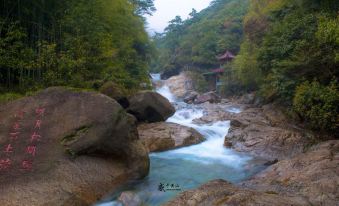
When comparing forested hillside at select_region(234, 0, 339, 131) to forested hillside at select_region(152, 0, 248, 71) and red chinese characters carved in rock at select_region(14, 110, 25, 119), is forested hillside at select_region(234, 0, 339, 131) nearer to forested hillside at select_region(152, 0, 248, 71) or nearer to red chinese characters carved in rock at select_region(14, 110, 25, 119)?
red chinese characters carved in rock at select_region(14, 110, 25, 119)

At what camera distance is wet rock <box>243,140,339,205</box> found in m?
5.20

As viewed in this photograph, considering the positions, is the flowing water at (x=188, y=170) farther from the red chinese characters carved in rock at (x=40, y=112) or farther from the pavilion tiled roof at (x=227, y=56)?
the pavilion tiled roof at (x=227, y=56)

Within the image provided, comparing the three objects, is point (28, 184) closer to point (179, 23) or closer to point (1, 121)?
point (1, 121)

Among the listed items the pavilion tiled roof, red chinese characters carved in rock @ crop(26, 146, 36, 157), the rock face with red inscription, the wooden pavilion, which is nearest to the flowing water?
the rock face with red inscription

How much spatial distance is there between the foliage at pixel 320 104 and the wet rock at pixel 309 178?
1.78 meters

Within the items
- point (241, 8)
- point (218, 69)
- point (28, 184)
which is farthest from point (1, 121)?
point (241, 8)

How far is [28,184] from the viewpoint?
5.57 metres

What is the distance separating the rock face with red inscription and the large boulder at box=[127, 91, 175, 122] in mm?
5159

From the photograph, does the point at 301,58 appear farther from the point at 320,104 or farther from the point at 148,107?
the point at 148,107

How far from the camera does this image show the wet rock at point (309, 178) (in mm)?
5198

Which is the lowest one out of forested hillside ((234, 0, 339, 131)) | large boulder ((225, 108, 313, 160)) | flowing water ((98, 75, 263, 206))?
flowing water ((98, 75, 263, 206))

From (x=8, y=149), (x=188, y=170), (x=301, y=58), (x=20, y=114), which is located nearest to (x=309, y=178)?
(x=188, y=170)

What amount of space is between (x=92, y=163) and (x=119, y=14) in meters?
12.4

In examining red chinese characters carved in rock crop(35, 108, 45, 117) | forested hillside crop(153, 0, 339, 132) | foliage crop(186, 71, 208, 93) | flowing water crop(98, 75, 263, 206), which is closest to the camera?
flowing water crop(98, 75, 263, 206)
